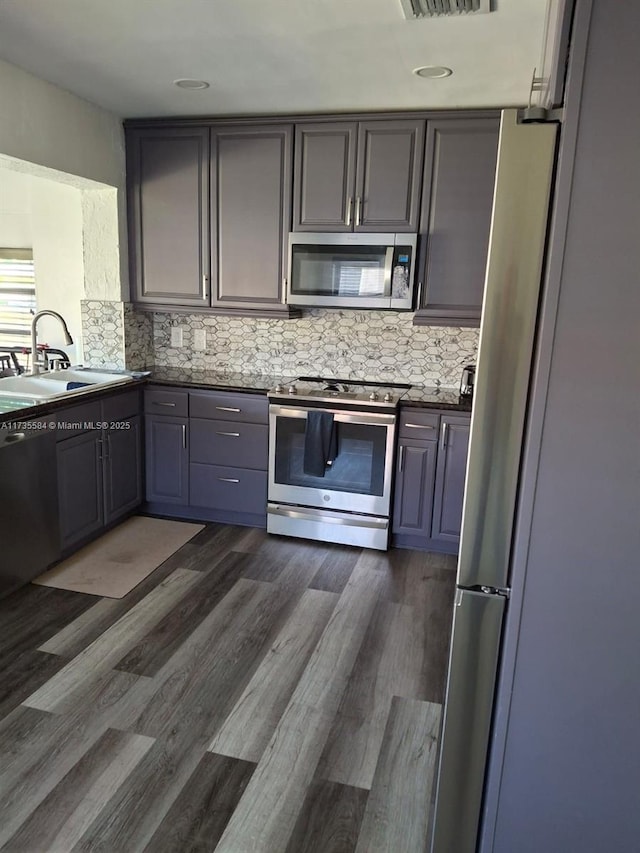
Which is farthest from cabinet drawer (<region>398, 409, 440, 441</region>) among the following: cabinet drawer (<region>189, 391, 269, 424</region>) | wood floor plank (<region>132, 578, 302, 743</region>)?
wood floor plank (<region>132, 578, 302, 743</region>)

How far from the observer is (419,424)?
3473 mm

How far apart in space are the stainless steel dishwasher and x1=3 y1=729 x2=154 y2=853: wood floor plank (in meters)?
1.19

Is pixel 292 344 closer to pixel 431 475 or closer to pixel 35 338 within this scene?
pixel 431 475

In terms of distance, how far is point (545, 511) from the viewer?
1.17 meters

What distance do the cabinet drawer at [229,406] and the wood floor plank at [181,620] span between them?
0.83 metres

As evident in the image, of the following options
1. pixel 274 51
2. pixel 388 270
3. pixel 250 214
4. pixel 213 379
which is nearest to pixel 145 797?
pixel 213 379

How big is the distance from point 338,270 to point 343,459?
3.60 ft

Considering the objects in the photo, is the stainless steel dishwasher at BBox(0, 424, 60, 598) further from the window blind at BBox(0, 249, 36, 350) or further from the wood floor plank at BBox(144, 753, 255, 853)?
the window blind at BBox(0, 249, 36, 350)

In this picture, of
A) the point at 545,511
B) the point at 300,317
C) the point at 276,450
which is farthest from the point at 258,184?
the point at 545,511

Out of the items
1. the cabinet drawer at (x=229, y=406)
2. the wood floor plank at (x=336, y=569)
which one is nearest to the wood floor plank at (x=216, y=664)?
the wood floor plank at (x=336, y=569)

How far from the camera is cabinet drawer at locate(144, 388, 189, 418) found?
12.6 feet

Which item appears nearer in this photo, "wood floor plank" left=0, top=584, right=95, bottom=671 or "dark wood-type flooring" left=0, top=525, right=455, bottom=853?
"dark wood-type flooring" left=0, top=525, right=455, bottom=853

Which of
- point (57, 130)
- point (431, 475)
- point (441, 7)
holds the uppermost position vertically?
point (441, 7)

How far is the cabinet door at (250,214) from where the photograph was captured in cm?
363
